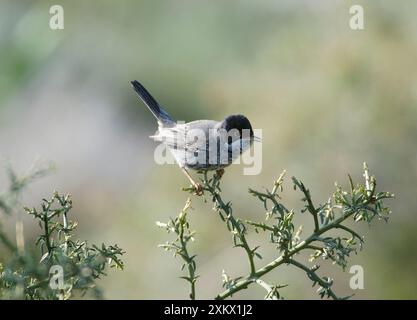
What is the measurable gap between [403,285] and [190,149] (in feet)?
6.16

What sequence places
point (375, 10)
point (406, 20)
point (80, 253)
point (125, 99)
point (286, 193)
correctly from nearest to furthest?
point (80, 253) < point (286, 193) < point (406, 20) < point (375, 10) < point (125, 99)

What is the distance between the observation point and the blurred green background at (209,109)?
5.73m

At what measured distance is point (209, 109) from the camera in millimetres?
9516

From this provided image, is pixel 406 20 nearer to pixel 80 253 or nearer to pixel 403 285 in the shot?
pixel 403 285

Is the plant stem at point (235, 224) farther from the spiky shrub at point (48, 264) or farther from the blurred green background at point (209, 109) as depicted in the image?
the blurred green background at point (209, 109)

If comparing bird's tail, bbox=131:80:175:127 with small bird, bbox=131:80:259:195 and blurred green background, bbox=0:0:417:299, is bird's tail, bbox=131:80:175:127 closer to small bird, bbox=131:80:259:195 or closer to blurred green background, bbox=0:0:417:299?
small bird, bbox=131:80:259:195

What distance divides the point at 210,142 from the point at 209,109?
4.66 meters

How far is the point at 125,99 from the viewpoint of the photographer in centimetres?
1152

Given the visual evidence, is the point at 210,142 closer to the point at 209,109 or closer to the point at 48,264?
the point at 48,264

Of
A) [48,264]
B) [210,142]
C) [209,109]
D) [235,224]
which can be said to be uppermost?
[209,109]

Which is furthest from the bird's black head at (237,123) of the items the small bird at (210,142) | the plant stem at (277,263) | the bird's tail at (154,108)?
the plant stem at (277,263)

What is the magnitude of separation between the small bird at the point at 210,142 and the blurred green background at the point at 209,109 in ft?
3.63

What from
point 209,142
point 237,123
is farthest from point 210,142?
point 237,123
